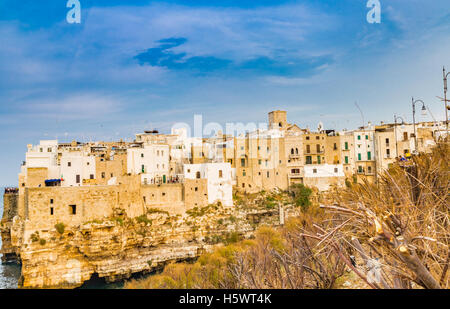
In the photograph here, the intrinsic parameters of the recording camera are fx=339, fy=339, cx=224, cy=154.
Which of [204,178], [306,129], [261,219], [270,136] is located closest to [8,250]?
[204,178]

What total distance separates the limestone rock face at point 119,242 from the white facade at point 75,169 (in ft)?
13.6

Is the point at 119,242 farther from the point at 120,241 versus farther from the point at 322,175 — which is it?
the point at 322,175

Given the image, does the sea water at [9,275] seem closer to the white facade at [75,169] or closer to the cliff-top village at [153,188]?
the cliff-top village at [153,188]

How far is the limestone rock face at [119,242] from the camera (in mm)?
18578

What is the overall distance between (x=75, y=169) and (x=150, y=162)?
17.4 ft

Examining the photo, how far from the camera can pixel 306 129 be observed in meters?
31.8

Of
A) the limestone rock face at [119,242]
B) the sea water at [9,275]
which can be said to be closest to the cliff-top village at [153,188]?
the limestone rock face at [119,242]

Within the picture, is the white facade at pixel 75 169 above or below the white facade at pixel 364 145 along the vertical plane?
below

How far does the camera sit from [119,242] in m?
20.4

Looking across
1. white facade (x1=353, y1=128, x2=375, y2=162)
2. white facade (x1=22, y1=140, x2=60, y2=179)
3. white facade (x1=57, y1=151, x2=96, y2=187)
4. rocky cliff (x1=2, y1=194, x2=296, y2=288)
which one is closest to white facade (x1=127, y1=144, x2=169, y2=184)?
white facade (x1=57, y1=151, x2=96, y2=187)

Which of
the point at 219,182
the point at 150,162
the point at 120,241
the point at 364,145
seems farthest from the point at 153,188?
the point at 364,145
